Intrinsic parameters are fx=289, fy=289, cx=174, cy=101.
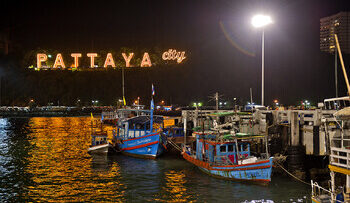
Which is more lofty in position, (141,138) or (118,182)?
(141,138)

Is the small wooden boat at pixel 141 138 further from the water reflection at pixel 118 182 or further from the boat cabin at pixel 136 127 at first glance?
the water reflection at pixel 118 182

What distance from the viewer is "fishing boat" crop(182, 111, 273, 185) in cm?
1814

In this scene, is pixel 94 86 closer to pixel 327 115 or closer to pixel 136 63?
pixel 136 63

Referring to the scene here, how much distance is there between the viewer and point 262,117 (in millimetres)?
24594

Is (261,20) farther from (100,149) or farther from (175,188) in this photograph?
(100,149)

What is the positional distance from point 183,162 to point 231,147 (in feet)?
24.8

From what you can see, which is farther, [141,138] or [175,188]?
[141,138]

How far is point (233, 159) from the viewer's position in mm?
19969

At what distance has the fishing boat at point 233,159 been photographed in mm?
18141

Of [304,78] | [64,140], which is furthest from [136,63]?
[64,140]

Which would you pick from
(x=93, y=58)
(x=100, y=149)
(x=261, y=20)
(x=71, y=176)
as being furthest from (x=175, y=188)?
(x=93, y=58)

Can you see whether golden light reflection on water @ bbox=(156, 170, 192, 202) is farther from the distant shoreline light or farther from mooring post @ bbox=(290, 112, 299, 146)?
the distant shoreline light

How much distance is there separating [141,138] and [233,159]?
1031 cm

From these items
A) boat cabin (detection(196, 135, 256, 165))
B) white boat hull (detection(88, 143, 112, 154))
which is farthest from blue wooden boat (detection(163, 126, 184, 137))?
boat cabin (detection(196, 135, 256, 165))
